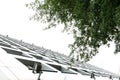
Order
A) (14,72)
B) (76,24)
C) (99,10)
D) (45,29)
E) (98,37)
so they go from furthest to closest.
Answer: (14,72), (45,29), (76,24), (98,37), (99,10)

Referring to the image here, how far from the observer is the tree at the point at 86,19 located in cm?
871

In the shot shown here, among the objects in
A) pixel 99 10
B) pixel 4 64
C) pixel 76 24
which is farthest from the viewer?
pixel 4 64

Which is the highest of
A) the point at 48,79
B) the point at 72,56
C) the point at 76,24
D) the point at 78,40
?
the point at 76,24

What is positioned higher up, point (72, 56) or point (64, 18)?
point (64, 18)

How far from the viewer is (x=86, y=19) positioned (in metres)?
9.71

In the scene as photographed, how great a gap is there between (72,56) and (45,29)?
202cm

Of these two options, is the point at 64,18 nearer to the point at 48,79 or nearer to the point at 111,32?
the point at 111,32

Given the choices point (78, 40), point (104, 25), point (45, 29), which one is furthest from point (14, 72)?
point (104, 25)

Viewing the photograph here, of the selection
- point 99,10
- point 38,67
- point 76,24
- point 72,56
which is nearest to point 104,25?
point 99,10

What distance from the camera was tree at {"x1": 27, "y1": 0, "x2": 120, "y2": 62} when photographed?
8711 millimetres

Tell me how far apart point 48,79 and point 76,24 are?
20.5ft

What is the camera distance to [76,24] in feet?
34.5

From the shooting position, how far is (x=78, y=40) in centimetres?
1070

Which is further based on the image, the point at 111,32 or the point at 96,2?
the point at 111,32
